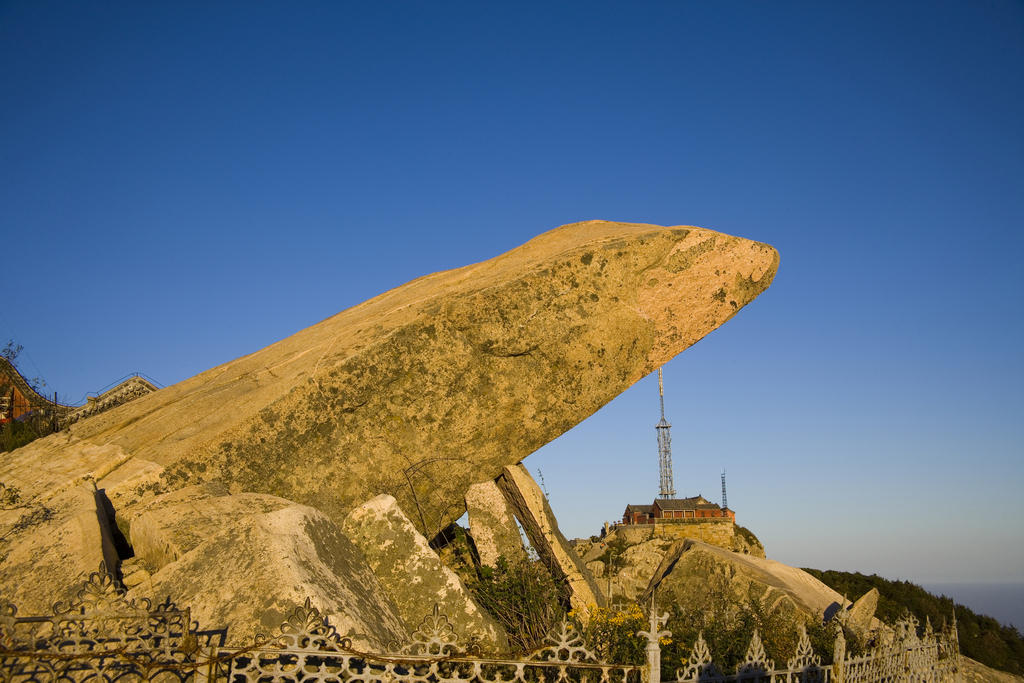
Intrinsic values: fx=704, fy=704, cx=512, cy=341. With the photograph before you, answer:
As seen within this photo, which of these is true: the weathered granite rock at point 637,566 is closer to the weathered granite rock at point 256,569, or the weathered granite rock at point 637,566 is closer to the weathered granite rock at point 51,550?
the weathered granite rock at point 256,569

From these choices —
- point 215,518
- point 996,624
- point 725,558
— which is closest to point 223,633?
point 215,518

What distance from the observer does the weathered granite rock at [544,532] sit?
7105mm

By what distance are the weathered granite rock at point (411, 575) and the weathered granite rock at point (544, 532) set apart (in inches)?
64.9

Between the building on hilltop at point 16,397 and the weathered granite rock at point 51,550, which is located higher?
the building on hilltop at point 16,397

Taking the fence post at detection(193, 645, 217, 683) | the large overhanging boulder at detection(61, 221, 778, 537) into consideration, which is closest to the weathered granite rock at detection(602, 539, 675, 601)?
the large overhanging boulder at detection(61, 221, 778, 537)

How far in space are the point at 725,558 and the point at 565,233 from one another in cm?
638

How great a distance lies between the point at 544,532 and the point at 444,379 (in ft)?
6.46

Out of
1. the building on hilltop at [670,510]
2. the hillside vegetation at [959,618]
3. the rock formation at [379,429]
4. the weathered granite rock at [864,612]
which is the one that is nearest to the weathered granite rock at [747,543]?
the hillside vegetation at [959,618]

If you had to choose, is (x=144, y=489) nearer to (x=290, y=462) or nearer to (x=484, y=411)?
(x=290, y=462)

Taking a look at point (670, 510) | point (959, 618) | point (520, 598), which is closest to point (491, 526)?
point (520, 598)

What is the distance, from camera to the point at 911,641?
7.18 metres

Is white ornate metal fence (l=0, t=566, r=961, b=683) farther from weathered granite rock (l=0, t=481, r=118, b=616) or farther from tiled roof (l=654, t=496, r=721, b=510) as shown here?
tiled roof (l=654, t=496, r=721, b=510)

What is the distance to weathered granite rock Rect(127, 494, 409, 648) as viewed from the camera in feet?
13.0

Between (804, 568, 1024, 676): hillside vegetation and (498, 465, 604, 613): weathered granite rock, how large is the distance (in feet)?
25.7
